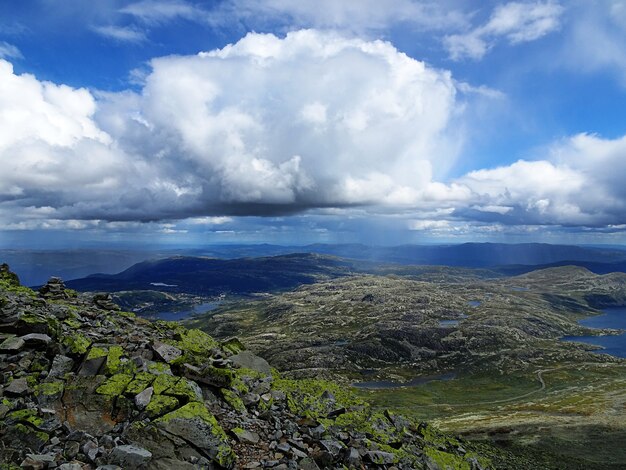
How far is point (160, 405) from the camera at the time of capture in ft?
89.2

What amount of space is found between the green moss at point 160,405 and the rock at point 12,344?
11.9m

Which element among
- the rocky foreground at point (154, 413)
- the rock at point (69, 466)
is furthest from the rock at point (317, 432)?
the rock at point (69, 466)

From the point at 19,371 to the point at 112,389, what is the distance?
22.5ft

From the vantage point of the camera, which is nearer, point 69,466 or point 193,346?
point 69,466

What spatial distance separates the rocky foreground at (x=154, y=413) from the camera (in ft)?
75.8

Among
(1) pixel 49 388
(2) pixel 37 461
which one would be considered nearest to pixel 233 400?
(1) pixel 49 388

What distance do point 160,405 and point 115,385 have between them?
13.9ft

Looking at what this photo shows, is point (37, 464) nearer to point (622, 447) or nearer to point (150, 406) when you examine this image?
point (150, 406)

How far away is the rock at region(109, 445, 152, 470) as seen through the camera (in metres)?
22.2

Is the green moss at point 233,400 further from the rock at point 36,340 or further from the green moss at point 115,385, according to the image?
the rock at point 36,340

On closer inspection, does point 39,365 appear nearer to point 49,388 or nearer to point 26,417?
point 49,388

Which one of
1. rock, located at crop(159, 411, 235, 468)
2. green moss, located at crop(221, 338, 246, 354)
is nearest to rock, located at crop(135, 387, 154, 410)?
rock, located at crop(159, 411, 235, 468)

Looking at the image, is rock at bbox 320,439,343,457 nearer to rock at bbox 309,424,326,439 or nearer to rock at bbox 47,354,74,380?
rock at bbox 309,424,326,439

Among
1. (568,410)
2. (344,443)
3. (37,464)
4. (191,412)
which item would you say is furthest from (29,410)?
(568,410)
